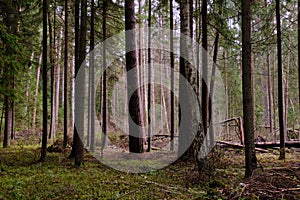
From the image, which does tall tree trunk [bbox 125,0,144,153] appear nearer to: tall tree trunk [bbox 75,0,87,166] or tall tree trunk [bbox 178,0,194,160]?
tall tree trunk [bbox 75,0,87,166]

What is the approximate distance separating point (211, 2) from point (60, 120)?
31.3 metres

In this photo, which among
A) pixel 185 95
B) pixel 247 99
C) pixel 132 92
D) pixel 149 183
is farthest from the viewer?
pixel 132 92

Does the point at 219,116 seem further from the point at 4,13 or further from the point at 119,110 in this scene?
the point at 4,13

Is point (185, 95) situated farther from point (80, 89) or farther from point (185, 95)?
point (80, 89)

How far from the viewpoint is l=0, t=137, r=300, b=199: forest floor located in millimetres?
5613

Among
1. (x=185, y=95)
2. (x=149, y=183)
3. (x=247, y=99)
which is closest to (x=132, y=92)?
(x=185, y=95)

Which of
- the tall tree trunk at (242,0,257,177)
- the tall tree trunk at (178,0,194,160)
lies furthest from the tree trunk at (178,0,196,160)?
the tall tree trunk at (242,0,257,177)

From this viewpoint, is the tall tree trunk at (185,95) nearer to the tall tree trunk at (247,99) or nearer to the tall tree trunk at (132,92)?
the tall tree trunk at (132,92)

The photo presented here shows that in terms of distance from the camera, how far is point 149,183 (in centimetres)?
716

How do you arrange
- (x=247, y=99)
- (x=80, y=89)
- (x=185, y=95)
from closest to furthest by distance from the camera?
1. (x=247, y=99)
2. (x=185, y=95)
3. (x=80, y=89)

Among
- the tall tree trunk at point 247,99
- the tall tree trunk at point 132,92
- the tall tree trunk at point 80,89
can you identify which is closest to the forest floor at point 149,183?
the tall tree trunk at point 247,99

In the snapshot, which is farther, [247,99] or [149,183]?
[149,183]

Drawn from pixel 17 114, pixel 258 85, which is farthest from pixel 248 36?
pixel 258 85

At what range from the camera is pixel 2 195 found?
5918 mm
